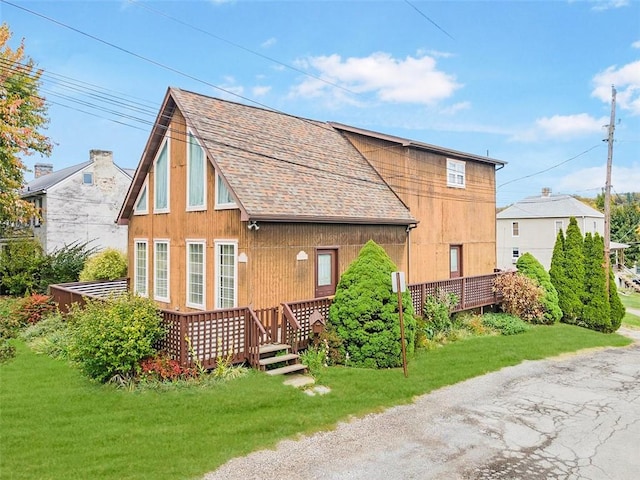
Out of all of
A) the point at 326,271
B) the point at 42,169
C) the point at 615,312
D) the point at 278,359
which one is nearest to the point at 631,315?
the point at 615,312

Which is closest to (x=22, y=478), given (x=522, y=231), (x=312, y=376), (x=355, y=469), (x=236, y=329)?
(x=355, y=469)

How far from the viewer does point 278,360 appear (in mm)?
10633

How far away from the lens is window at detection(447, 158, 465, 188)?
64.8 feet

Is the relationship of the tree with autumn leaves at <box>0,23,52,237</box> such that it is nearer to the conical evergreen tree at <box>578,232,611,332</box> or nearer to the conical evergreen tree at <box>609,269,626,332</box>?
the conical evergreen tree at <box>578,232,611,332</box>

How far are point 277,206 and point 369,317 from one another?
4071 millimetres

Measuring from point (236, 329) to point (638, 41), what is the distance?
16.0 metres

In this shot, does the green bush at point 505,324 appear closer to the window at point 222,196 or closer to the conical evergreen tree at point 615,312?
the conical evergreen tree at point 615,312

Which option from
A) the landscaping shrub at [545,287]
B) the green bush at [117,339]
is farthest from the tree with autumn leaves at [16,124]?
the landscaping shrub at [545,287]

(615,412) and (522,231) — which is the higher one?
(522,231)

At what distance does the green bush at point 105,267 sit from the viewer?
2081 cm

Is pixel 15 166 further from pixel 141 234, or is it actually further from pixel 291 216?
pixel 291 216

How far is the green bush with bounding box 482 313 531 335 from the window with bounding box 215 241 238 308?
32.5 feet

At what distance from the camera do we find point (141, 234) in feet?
57.1

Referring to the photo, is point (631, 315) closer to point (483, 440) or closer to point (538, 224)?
point (538, 224)
